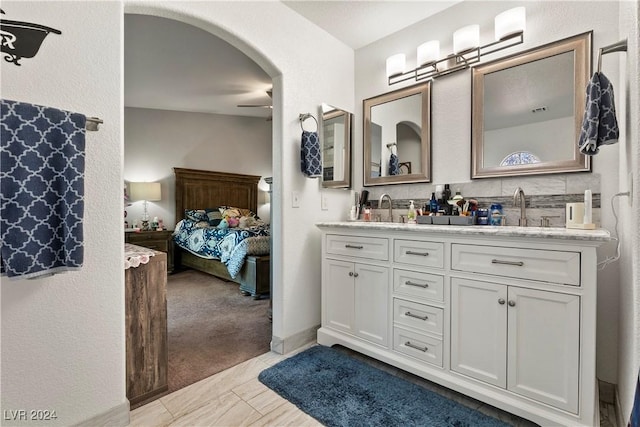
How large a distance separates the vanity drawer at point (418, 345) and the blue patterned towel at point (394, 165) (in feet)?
4.25

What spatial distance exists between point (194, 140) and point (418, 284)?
519 cm

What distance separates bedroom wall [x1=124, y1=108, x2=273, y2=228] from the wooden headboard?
0.13 m

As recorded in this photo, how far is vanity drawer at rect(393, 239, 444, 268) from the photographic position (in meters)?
1.77

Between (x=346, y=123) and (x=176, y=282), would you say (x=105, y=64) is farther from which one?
(x=176, y=282)

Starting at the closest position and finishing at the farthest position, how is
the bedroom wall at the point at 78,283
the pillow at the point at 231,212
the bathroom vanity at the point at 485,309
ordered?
the bedroom wall at the point at 78,283 → the bathroom vanity at the point at 485,309 → the pillow at the point at 231,212

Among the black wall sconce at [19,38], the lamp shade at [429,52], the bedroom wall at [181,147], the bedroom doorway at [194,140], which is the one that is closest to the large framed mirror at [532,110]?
the lamp shade at [429,52]

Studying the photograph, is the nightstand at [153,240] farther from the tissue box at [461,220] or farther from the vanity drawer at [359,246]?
the tissue box at [461,220]

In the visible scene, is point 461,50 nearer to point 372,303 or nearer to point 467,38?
point 467,38

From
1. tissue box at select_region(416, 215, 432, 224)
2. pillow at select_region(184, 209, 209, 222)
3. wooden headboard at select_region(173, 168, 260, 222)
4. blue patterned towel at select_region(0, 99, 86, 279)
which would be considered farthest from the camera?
wooden headboard at select_region(173, 168, 260, 222)

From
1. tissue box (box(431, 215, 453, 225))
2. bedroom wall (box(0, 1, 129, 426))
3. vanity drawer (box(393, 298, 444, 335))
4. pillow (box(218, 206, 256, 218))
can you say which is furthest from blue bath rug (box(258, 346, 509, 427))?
pillow (box(218, 206, 256, 218))

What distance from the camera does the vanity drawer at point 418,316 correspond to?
1769 mm

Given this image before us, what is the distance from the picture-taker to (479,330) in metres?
1.62

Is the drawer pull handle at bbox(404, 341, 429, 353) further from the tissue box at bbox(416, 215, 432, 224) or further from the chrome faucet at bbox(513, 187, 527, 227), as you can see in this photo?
the chrome faucet at bbox(513, 187, 527, 227)

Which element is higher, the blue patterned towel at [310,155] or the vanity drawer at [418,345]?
the blue patterned towel at [310,155]
